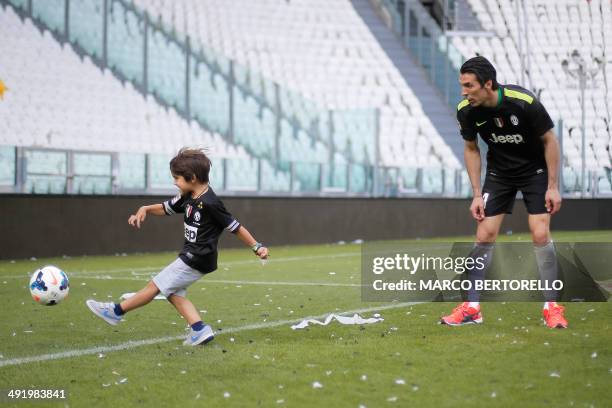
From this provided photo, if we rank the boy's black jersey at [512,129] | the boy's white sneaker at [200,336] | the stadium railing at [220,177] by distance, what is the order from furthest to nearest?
the stadium railing at [220,177] → the boy's black jersey at [512,129] → the boy's white sneaker at [200,336]

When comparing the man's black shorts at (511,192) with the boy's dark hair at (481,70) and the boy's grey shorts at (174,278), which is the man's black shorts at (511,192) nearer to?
the boy's dark hair at (481,70)

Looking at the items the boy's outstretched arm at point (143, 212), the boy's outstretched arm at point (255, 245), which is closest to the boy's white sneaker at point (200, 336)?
the boy's outstretched arm at point (255, 245)

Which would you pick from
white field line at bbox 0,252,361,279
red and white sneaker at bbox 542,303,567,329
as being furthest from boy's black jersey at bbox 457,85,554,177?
white field line at bbox 0,252,361,279

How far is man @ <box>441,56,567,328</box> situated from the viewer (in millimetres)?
7152

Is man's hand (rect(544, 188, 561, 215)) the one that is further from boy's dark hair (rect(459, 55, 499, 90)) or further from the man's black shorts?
boy's dark hair (rect(459, 55, 499, 90))

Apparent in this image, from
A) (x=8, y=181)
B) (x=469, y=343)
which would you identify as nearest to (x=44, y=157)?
(x=8, y=181)

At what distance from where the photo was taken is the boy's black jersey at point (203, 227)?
6672 millimetres

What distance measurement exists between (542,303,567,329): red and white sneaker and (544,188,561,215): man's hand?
2.22 ft

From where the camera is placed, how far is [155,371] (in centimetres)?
568

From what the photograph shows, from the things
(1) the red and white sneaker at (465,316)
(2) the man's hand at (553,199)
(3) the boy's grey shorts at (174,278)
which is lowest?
(1) the red and white sneaker at (465,316)

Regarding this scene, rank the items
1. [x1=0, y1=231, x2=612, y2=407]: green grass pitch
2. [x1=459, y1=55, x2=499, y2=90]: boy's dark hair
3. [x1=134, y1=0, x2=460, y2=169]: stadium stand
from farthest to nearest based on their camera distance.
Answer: [x1=134, y1=0, x2=460, y2=169]: stadium stand, [x1=459, y1=55, x2=499, y2=90]: boy's dark hair, [x1=0, y1=231, x2=612, y2=407]: green grass pitch

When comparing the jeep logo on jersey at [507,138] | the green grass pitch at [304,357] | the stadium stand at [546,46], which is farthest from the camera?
the stadium stand at [546,46]

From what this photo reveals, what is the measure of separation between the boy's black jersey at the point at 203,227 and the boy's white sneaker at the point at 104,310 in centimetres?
63

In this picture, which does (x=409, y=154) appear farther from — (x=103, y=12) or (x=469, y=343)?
(x=469, y=343)
